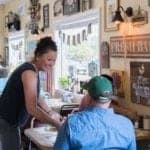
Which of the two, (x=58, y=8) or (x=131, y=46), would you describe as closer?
(x=131, y=46)

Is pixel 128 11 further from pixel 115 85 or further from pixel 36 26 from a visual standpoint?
pixel 36 26

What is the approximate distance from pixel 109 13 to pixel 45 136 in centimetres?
183

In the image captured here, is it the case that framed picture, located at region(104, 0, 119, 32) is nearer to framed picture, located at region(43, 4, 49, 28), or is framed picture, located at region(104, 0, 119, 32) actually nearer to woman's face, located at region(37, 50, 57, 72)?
woman's face, located at region(37, 50, 57, 72)

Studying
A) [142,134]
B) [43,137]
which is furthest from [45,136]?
[142,134]

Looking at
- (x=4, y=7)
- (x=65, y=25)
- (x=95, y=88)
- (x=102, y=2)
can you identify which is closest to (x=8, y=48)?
(x=4, y=7)

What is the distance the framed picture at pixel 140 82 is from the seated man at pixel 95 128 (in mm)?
1761

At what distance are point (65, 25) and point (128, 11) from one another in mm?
1958

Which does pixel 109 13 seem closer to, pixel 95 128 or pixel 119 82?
pixel 119 82

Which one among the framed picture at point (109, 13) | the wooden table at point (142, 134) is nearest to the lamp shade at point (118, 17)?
the framed picture at point (109, 13)

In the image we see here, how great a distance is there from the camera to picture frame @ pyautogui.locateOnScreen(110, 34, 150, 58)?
11.5 feet

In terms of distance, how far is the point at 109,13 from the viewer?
411cm

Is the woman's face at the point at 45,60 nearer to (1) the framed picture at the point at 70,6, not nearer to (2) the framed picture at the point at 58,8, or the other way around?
(1) the framed picture at the point at 70,6

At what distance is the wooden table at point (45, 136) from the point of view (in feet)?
8.42

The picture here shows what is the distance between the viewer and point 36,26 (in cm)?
636
